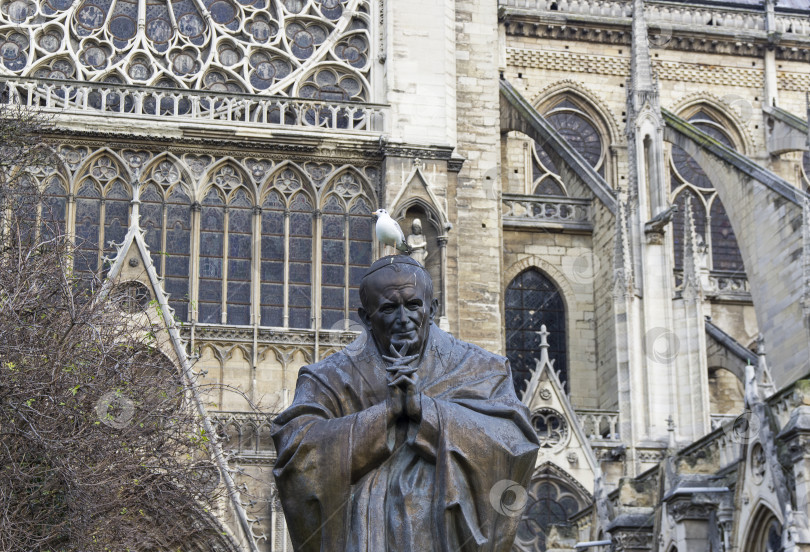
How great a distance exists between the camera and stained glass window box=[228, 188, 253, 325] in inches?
860

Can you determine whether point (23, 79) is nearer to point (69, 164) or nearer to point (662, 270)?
point (69, 164)

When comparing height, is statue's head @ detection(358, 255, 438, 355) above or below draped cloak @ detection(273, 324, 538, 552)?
above

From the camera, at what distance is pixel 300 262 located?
73.0ft

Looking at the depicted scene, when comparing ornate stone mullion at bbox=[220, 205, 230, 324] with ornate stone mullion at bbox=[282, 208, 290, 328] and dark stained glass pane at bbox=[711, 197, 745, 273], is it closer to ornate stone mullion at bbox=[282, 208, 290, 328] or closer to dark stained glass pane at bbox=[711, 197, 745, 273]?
ornate stone mullion at bbox=[282, 208, 290, 328]

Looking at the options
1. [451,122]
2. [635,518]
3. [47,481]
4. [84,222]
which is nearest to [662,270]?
[451,122]

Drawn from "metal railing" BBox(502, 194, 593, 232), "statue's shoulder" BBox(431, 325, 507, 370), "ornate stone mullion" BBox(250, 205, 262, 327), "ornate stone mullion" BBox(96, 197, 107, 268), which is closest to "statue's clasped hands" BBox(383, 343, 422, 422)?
"statue's shoulder" BBox(431, 325, 507, 370)

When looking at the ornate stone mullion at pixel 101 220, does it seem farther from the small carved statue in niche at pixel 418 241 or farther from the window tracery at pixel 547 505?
the window tracery at pixel 547 505

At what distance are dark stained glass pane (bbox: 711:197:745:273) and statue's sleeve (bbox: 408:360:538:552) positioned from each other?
27.0m

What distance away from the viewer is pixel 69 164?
22.1m

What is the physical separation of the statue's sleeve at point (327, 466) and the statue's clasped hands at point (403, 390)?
0.04 metres

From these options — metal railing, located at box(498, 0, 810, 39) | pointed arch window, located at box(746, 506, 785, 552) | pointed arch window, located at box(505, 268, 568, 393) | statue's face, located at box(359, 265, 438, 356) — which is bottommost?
pointed arch window, located at box(746, 506, 785, 552)

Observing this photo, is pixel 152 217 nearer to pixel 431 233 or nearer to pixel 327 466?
pixel 431 233

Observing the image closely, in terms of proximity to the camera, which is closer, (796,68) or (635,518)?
(635,518)

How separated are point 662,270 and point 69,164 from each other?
904 cm
